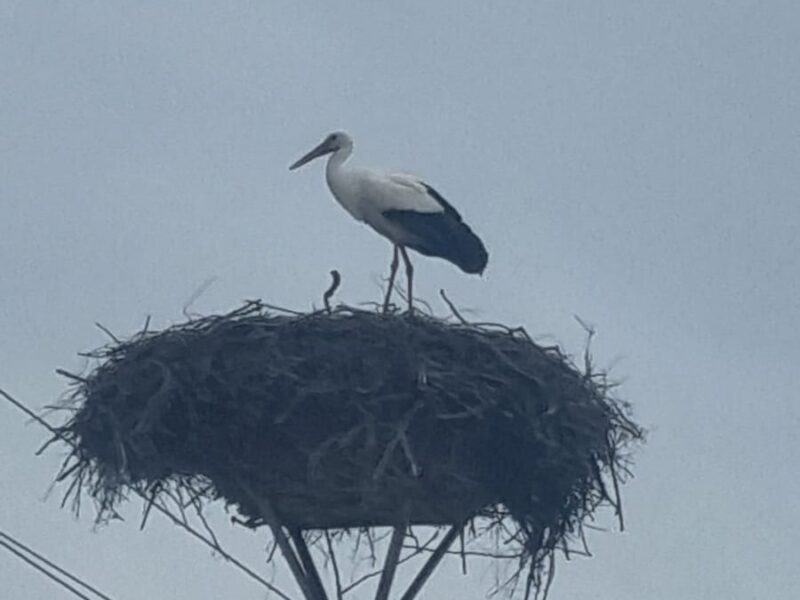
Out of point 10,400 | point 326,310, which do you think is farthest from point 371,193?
point 10,400

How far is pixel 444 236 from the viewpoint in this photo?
12.6m

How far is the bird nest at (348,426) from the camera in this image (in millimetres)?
10508

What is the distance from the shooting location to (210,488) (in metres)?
10.9

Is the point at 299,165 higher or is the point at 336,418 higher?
the point at 299,165

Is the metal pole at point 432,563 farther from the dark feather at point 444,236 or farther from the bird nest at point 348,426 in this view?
the dark feather at point 444,236

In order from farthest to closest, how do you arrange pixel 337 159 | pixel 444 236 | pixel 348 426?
pixel 337 159
pixel 444 236
pixel 348 426

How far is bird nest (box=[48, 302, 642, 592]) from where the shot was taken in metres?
10.5

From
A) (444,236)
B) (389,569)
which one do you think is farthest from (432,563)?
(444,236)

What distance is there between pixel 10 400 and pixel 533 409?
7.22 feet

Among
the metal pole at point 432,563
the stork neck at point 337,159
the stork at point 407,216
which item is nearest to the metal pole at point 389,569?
the metal pole at point 432,563

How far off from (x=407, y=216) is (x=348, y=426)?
2.51 metres

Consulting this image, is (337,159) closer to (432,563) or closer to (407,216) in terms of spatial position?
(407,216)

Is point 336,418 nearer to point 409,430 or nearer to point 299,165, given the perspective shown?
point 409,430

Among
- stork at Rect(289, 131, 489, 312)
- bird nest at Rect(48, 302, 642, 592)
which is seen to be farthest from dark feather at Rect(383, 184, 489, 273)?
bird nest at Rect(48, 302, 642, 592)
